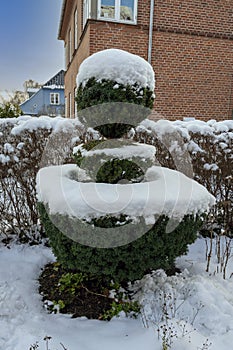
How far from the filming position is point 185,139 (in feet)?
12.7

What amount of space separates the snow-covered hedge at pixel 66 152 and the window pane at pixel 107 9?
4.46 meters

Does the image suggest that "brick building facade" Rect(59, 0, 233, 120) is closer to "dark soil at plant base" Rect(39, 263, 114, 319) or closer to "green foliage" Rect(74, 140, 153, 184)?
"green foliage" Rect(74, 140, 153, 184)

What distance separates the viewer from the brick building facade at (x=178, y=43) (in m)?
7.10

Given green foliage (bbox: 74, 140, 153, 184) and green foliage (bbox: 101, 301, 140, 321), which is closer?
green foliage (bbox: 101, 301, 140, 321)

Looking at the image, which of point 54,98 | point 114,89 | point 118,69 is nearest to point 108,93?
point 114,89

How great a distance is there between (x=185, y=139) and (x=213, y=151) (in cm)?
41

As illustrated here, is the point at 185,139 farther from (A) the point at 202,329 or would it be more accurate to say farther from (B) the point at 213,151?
(A) the point at 202,329

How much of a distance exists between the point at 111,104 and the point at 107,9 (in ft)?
19.3

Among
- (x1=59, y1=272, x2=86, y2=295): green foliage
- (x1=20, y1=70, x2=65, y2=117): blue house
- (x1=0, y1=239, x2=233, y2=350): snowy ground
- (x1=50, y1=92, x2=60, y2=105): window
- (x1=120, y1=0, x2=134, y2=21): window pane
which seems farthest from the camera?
(x1=50, y1=92, x2=60, y2=105): window

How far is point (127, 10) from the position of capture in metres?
7.18

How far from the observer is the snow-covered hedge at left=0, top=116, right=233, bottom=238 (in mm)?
3562

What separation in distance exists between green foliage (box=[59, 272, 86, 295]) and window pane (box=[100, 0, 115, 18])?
6.58 m

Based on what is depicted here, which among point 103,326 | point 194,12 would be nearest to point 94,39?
point 194,12

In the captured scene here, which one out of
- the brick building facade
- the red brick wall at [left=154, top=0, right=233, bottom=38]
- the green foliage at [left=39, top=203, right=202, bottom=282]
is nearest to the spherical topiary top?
the green foliage at [left=39, top=203, right=202, bottom=282]
